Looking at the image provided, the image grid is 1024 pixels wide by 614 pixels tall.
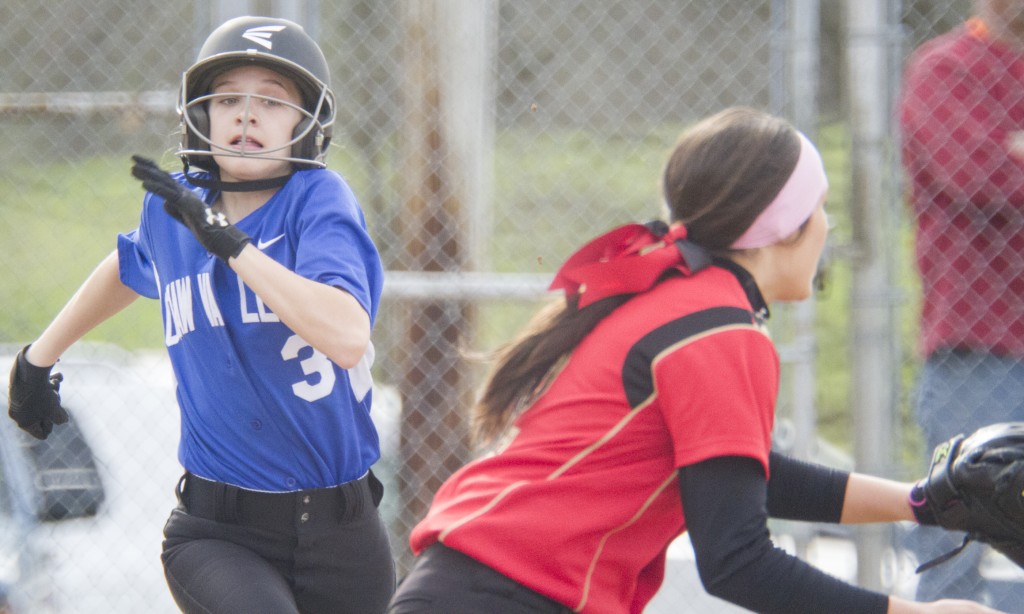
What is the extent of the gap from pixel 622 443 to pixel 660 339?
0.18 m

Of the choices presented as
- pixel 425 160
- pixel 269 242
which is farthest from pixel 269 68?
pixel 425 160

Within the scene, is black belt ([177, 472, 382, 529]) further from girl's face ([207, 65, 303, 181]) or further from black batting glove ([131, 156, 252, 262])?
girl's face ([207, 65, 303, 181])

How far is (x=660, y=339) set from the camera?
2.06 m

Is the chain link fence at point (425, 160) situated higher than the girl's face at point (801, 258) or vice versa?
the girl's face at point (801, 258)

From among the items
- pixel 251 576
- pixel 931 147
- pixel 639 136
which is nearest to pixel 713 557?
pixel 251 576

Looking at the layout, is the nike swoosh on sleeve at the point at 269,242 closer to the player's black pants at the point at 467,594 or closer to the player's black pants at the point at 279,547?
the player's black pants at the point at 279,547

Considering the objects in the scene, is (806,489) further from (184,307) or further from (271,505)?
(184,307)

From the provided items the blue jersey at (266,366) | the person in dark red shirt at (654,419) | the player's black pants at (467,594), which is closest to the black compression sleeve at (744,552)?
the person in dark red shirt at (654,419)

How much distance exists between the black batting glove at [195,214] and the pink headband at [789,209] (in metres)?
0.89

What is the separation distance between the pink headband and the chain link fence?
5.14ft

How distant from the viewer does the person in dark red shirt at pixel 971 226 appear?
427 cm

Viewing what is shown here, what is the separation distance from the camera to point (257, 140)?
2582mm

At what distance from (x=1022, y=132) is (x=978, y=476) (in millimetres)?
2488

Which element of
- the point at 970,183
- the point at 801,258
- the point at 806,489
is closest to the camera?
the point at 801,258
